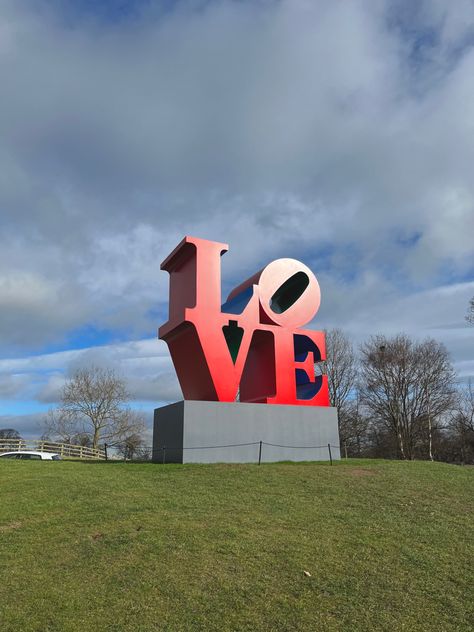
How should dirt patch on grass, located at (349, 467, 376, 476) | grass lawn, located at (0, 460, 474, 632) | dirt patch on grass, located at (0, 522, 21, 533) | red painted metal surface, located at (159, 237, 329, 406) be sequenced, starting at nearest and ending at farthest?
grass lawn, located at (0, 460, 474, 632)
dirt patch on grass, located at (0, 522, 21, 533)
dirt patch on grass, located at (349, 467, 376, 476)
red painted metal surface, located at (159, 237, 329, 406)

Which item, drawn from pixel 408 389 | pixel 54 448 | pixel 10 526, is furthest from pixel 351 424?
pixel 10 526

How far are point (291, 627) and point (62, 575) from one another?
123 inches

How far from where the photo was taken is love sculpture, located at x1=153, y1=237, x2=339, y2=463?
1553cm

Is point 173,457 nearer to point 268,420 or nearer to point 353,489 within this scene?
point 268,420

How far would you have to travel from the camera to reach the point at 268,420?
16484 millimetres

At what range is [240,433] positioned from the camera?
1577 cm

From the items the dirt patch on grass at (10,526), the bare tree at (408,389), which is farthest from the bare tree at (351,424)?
the dirt patch on grass at (10,526)

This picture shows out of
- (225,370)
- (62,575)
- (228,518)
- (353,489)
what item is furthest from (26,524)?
(225,370)

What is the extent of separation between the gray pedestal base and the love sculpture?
31 millimetres

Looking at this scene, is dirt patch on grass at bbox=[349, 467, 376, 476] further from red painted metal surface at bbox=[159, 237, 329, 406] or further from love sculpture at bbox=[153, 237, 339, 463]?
red painted metal surface at bbox=[159, 237, 329, 406]

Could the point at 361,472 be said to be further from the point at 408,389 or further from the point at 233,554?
the point at 408,389

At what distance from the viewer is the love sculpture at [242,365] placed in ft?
51.0

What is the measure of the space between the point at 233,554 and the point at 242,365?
370 inches

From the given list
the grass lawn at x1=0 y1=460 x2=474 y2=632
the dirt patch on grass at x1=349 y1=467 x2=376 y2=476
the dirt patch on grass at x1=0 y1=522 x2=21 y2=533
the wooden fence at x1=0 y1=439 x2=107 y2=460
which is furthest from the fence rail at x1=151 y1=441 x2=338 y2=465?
the wooden fence at x1=0 y1=439 x2=107 y2=460
